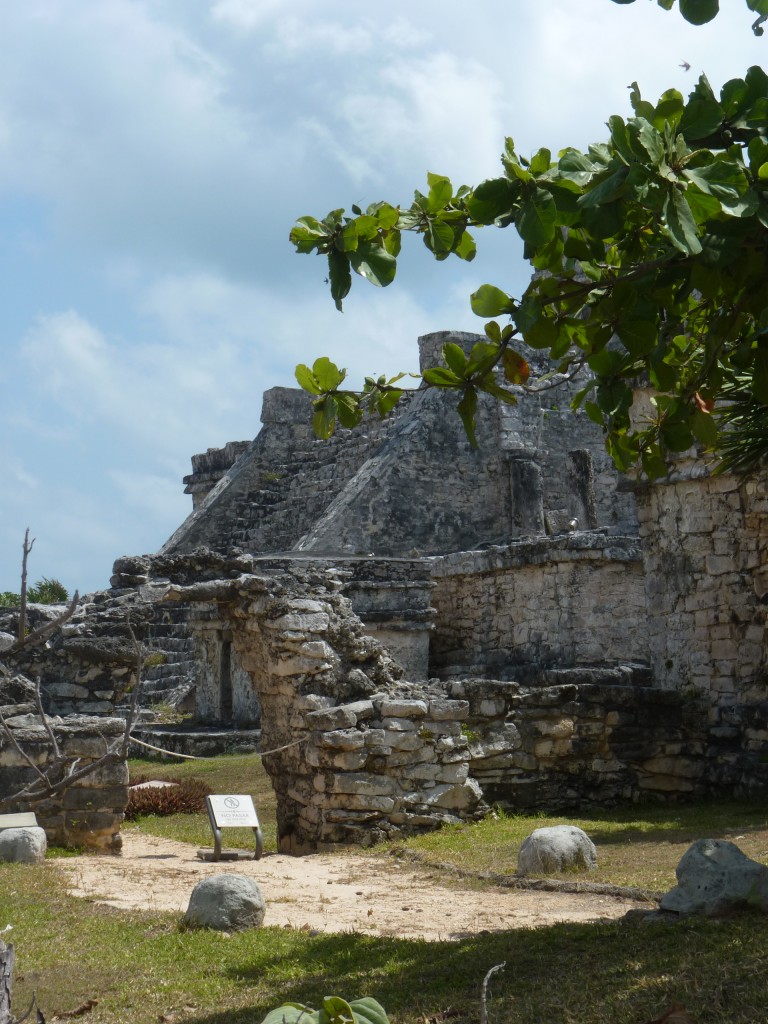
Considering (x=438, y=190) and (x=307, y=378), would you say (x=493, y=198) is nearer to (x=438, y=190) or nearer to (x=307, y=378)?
(x=438, y=190)

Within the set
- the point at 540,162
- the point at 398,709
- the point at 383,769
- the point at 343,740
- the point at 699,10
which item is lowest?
the point at 383,769

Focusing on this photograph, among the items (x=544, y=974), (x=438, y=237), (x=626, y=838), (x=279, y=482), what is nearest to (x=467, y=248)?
(x=438, y=237)

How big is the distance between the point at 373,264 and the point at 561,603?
35.0 ft

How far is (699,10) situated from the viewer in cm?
407

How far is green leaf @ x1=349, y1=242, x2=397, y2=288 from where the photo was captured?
4.27 meters

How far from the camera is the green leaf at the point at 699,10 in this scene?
4.06 metres

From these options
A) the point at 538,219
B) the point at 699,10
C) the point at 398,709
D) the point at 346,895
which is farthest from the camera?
the point at 398,709

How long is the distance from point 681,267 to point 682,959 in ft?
8.54

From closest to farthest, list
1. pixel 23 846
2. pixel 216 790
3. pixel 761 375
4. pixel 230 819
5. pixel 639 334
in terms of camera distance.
Answer: pixel 639 334 < pixel 761 375 < pixel 23 846 < pixel 230 819 < pixel 216 790

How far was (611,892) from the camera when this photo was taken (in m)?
6.55

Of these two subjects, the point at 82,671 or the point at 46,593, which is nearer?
the point at 82,671

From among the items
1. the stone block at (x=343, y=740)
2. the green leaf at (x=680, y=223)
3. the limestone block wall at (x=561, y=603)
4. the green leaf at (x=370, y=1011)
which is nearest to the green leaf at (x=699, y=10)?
the green leaf at (x=680, y=223)

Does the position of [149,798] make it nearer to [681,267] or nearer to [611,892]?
[611,892]

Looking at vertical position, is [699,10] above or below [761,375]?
above
